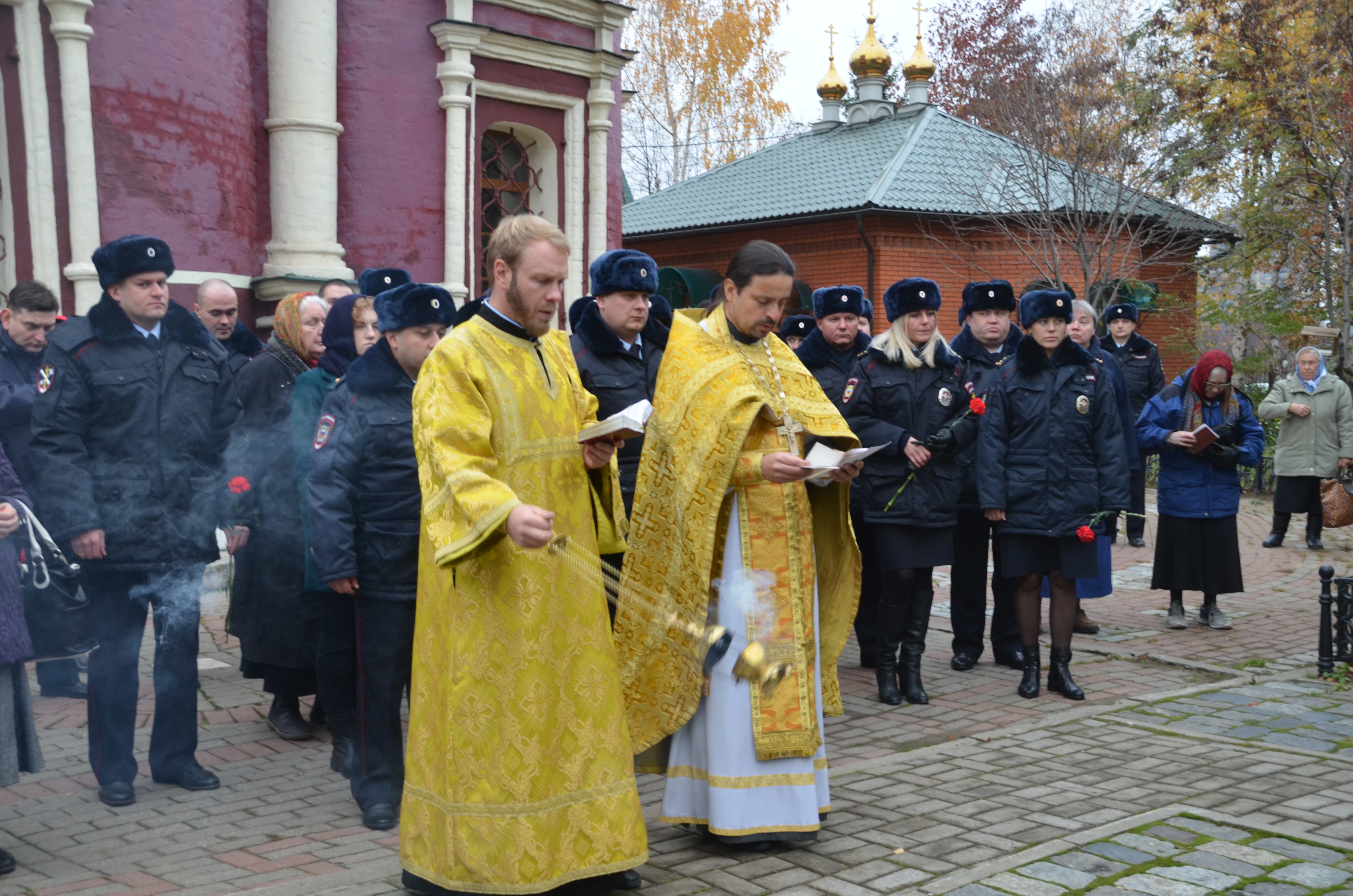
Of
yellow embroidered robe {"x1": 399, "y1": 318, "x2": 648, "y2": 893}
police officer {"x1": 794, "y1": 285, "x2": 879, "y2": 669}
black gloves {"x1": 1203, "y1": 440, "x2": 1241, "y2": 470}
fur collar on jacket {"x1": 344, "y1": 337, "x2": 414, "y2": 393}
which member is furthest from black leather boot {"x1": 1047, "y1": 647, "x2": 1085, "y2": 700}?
fur collar on jacket {"x1": 344, "y1": 337, "x2": 414, "y2": 393}

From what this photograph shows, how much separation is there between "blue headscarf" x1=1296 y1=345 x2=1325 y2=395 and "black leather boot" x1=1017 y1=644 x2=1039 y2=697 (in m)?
7.26

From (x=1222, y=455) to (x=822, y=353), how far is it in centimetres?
310

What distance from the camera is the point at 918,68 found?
28781mm

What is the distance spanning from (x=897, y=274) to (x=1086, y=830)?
2008cm

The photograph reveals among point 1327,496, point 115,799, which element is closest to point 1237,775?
point 115,799

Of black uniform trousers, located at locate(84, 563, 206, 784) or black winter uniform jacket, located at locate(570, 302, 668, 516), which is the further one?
black winter uniform jacket, located at locate(570, 302, 668, 516)

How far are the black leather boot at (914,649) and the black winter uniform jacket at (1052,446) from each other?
0.62 metres

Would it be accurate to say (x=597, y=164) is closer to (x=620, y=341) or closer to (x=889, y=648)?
(x=620, y=341)

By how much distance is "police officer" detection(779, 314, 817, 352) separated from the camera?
28.5ft

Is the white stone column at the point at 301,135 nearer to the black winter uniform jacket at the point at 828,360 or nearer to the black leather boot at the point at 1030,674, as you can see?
the black winter uniform jacket at the point at 828,360

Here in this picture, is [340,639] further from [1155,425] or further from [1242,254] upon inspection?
[1242,254]

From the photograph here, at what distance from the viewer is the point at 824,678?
16.1 ft

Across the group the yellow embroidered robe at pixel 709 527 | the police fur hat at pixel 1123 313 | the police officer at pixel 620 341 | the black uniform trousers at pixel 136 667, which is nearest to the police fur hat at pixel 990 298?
the police officer at pixel 620 341

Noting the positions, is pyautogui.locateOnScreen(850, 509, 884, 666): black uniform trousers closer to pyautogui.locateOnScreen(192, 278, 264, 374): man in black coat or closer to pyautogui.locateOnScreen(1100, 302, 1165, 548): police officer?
pyautogui.locateOnScreen(192, 278, 264, 374): man in black coat
